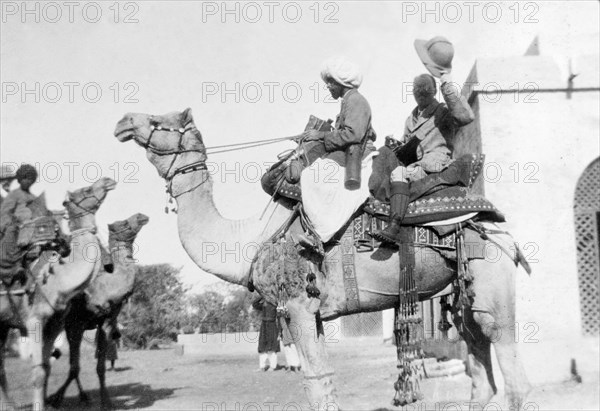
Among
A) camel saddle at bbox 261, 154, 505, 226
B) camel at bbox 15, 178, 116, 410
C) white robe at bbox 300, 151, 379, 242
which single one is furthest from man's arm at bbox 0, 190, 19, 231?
white robe at bbox 300, 151, 379, 242

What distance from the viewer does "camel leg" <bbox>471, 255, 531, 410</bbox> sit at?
620 centimetres

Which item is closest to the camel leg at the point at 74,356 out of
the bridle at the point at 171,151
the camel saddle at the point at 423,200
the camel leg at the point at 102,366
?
the camel leg at the point at 102,366

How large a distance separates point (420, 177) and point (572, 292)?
675 centimetres

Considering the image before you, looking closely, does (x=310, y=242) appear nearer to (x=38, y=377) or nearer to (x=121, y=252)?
(x=38, y=377)

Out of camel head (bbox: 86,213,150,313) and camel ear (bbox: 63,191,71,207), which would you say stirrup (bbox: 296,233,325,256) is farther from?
camel head (bbox: 86,213,150,313)

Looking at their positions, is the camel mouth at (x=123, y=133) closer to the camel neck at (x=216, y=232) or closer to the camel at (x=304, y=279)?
the camel at (x=304, y=279)

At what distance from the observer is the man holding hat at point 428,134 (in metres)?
6.19

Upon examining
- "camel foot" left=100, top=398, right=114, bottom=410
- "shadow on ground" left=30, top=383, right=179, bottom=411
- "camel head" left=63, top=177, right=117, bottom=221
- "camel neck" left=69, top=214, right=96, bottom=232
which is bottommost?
"shadow on ground" left=30, top=383, right=179, bottom=411

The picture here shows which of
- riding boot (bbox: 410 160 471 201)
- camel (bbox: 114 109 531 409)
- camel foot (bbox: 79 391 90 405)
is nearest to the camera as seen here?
camel (bbox: 114 109 531 409)

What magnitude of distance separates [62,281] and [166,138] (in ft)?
16.3

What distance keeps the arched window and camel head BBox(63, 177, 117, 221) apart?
26.5 ft

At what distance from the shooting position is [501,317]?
20.5 feet

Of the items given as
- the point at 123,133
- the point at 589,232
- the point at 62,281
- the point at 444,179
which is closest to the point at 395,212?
the point at 444,179

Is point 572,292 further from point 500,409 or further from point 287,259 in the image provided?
point 287,259
